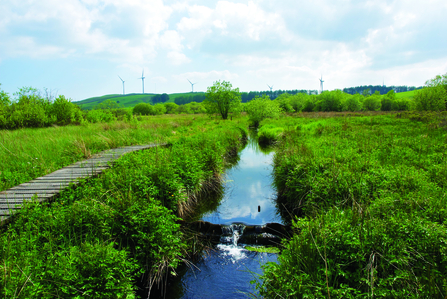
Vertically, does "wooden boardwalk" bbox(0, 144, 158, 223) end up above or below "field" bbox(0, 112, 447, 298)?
above

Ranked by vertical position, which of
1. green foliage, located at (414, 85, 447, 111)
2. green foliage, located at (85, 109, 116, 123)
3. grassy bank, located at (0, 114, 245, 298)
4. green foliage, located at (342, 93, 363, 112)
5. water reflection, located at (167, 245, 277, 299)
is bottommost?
water reflection, located at (167, 245, 277, 299)

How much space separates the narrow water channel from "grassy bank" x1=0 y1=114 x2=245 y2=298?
19.1 inches

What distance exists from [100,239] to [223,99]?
46363 mm

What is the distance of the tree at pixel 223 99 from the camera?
160 feet

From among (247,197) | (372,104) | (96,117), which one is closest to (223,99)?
(96,117)

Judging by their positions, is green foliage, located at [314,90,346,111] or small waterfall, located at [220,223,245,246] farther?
green foliage, located at [314,90,346,111]

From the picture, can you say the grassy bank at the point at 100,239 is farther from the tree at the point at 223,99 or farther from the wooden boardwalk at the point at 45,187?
the tree at the point at 223,99

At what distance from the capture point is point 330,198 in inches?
227

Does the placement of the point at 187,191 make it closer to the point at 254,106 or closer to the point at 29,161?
the point at 29,161

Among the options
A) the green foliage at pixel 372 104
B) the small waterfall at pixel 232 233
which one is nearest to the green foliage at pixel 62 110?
the small waterfall at pixel 232 233

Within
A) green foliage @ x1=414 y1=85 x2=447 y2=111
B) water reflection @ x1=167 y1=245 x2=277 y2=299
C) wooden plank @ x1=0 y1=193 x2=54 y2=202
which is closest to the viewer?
water reflection @ x1=167 y1=245 x2=277 y2=299

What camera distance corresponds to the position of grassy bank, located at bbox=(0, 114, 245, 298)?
3.10m

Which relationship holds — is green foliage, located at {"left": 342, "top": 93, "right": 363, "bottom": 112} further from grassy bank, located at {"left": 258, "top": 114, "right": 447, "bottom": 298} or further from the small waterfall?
the small waterfall

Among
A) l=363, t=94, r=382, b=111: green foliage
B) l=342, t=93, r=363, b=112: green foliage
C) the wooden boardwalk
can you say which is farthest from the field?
l=363, t=94, r=382, b=111: green foliage
